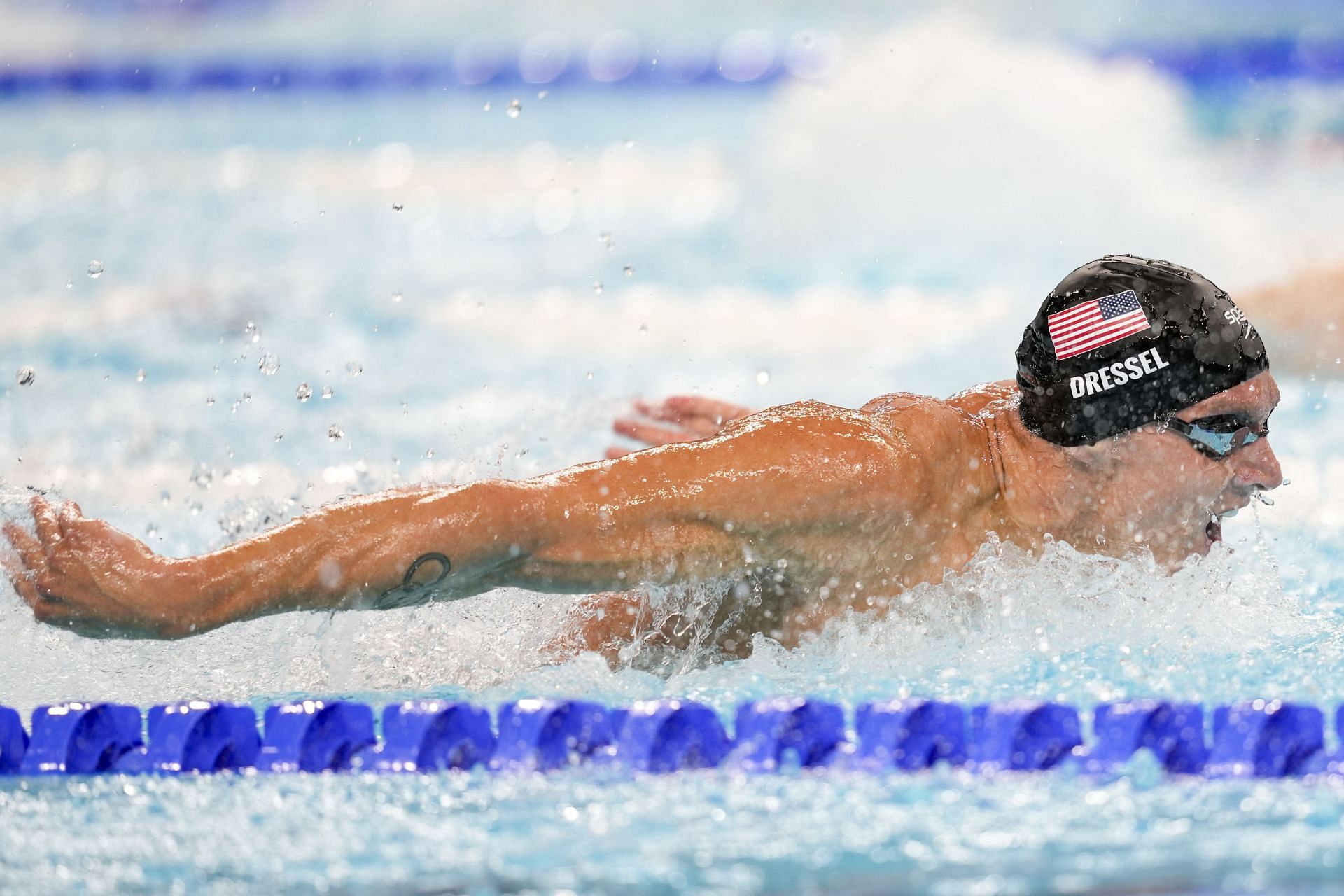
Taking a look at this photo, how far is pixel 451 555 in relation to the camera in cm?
175

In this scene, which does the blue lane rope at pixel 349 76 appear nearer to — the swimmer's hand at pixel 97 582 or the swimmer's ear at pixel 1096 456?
the swimmer's ear at pixel 1096 456

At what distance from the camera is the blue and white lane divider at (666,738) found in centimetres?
174

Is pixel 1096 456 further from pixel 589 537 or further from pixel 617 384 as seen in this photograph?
pixel 617 384

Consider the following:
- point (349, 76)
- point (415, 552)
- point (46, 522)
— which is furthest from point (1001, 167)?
point (46, 522)

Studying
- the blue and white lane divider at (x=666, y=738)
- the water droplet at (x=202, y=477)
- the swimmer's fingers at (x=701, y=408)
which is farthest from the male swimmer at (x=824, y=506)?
the water droplet at (x=202, y=477)

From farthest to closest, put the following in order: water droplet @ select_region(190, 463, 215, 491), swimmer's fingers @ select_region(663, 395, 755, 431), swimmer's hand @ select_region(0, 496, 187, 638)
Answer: water droplet @ select_region(190, 463, 215, 491), swimmer's fingers @ select_region(663, 395, 755, 431), swimmer's hand @ select_region(0, 496, 187, 638)

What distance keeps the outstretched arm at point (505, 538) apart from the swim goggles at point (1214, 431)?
47 cm

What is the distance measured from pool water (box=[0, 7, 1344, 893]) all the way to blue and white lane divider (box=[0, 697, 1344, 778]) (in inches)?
2.5

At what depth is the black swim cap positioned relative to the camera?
204 cm

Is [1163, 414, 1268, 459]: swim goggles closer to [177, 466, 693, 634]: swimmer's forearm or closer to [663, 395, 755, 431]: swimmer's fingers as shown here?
[177, 466, 693, 634]: swimmer's forearm

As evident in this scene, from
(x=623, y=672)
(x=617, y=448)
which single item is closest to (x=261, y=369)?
(x=617, y=448)

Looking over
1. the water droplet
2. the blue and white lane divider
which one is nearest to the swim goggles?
the blue and white lane divider

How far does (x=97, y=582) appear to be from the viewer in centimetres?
169

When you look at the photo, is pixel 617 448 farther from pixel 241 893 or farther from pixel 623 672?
pixel 241 893
